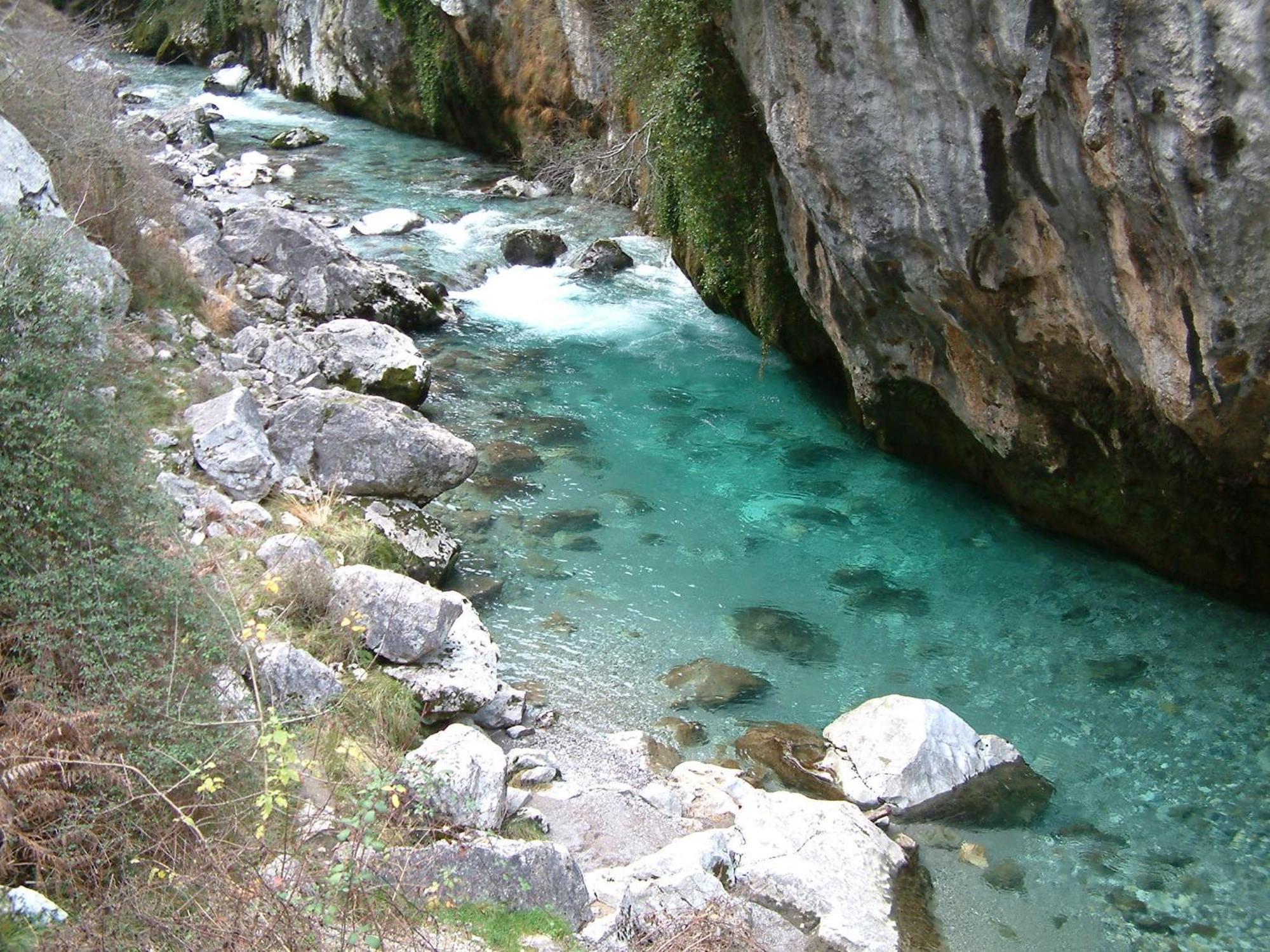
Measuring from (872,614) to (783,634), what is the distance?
0.89 meters

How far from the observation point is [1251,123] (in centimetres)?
654

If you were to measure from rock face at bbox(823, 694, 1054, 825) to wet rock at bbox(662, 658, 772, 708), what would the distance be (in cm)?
86

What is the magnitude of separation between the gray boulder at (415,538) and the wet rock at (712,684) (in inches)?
88.9

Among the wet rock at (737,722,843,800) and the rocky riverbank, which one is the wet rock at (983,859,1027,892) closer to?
the rocky riverbank

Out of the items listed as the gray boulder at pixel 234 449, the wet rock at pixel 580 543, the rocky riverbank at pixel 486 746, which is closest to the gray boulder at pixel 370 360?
the rocky riverbank at pixel 486 746

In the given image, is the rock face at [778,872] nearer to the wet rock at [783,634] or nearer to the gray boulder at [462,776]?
the gray boulder at [462,776]

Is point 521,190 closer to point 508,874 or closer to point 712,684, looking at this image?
point 712,684

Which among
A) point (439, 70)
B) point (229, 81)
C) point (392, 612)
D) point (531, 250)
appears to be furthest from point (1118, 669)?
point (229, 81)

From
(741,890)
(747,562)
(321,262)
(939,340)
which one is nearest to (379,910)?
(741,890)

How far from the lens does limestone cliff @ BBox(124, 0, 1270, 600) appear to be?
6.97 m

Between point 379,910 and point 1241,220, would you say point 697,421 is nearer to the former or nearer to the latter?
point 1241,220

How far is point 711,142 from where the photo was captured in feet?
41.1

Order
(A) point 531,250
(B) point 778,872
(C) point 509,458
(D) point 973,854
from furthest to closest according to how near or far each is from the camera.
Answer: (A) point 531,250
(C) point 509,458
(D) point 973,854
(B) point 778,872

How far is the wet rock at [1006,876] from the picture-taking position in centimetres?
698
